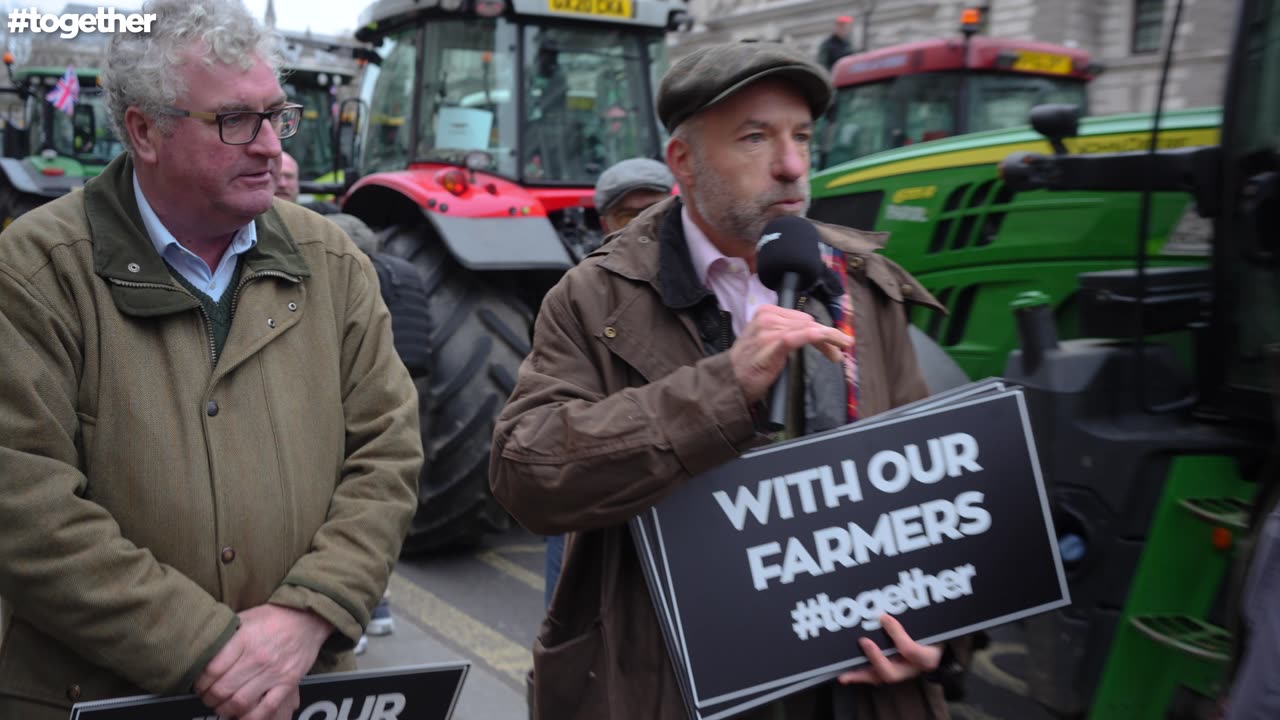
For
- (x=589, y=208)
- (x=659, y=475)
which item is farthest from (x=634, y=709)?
(x=589, y=208)

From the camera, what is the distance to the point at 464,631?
517 cm

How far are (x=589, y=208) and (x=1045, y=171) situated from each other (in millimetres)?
3523

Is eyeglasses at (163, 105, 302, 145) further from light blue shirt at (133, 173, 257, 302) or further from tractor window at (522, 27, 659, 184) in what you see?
tractor window at (522, 27, 659, 184)

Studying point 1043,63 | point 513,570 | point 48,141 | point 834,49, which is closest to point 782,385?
point 513,570

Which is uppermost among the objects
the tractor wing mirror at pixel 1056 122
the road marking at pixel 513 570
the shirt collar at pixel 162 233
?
the tractor wing mirror at pixel 1056 122

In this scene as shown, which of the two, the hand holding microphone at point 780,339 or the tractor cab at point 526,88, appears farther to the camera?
the tractor cab at point 526,88

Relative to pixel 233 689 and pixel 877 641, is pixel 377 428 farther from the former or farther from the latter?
pixel 877 641

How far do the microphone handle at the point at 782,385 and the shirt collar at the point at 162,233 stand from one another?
0.97m

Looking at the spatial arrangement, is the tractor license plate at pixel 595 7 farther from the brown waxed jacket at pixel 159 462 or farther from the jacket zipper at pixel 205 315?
the jacket zipper at pixel 205 315

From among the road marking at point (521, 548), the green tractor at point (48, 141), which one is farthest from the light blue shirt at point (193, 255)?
the green tractor at point (48, 141)

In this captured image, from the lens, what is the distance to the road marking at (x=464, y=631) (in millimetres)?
4777

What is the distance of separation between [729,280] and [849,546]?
503mm

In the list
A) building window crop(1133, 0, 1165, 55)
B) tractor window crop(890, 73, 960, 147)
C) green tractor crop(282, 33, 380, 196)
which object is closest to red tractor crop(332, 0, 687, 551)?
tractor window crop(890, 73, 960, 147)

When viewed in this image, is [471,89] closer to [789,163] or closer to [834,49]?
[834,49]
